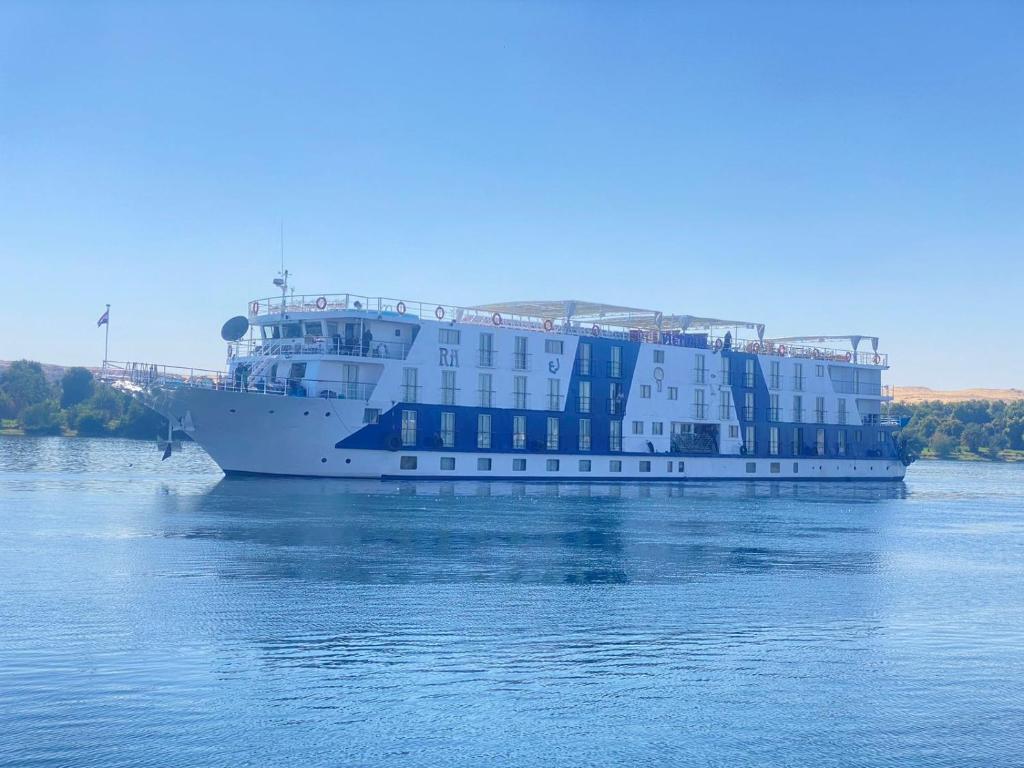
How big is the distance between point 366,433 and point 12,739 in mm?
47216

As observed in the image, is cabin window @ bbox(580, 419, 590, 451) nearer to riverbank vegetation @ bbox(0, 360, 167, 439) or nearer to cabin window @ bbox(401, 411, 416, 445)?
cabin window @ bbox(401, 411, 416, 445)

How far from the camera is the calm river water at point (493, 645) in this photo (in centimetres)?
1411

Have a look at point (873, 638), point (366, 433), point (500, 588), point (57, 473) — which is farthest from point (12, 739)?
point (57, 473)

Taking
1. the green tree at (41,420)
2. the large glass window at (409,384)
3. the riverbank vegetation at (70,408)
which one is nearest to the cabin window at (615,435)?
the large glass window at (409,384)

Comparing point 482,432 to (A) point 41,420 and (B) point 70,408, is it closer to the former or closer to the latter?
(A) point 41,420

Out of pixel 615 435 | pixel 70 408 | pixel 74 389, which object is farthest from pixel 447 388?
pixel 74 389

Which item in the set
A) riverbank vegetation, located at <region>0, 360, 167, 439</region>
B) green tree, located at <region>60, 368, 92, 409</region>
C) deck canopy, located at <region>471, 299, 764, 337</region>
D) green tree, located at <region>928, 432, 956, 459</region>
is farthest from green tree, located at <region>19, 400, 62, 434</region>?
green tree, located at <region>928, 432, 956, 459</region>

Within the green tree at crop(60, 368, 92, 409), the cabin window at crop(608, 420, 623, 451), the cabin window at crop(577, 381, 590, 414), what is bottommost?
the cabin window at crop(608, 420, 623, 451)

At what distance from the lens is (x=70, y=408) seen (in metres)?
153

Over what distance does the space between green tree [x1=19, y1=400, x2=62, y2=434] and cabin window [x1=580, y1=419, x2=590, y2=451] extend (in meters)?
101

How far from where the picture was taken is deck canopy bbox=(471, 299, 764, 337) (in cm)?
7288

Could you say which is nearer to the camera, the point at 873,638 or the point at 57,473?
the point at 873,638

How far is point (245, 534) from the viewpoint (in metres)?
35.0

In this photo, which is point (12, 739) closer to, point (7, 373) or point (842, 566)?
point (842, 566)
